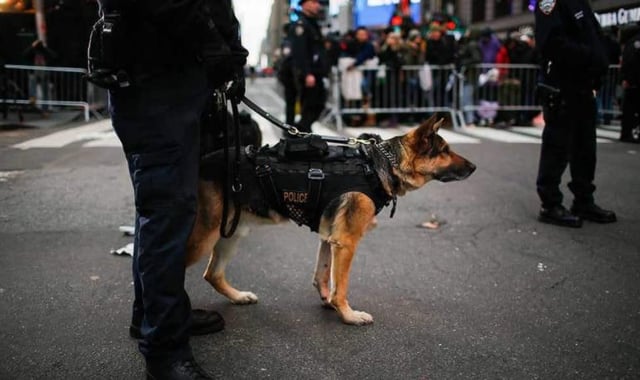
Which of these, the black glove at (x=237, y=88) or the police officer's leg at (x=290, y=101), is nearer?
the black glove at (x=237, y=88)

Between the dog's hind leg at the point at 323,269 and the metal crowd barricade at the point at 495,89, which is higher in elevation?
the metal crowd barricade at the point at 495,89

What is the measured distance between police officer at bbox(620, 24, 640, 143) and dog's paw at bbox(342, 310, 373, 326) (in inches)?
302

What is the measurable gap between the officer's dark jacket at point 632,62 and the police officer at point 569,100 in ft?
14.9

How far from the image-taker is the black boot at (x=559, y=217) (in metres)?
4.77

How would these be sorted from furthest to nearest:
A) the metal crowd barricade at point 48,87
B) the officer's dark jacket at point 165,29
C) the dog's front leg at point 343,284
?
the metal crowd barricade at point 48,87
the dog's front leg at point 343,284
the officer's dark jacket at point 165,29

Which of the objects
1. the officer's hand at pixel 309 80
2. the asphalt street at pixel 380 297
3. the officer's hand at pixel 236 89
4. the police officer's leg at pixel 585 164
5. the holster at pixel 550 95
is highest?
the officer's hand at pixel 309 80

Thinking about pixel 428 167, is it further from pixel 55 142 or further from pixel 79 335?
pixel 55 142

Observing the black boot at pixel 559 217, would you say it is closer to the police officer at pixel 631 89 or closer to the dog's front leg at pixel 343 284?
the dog's front leg at pixel 343 284

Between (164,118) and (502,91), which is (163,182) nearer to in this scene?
(164,118)

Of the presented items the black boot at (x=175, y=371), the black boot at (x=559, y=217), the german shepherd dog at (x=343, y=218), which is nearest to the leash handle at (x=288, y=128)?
the german shepherd dog at (x=343, y=218)

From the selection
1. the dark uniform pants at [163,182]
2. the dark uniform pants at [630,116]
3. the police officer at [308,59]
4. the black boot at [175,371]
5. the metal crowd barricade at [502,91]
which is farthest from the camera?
the metal crowd barricade at [502,91]

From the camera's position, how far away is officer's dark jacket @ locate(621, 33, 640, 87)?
28.2 feet

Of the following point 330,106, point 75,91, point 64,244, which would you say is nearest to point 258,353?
point 64,244

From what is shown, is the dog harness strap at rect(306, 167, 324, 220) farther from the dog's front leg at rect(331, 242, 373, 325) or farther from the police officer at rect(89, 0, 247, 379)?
the police officer at rect(89, 0, 247, 379)
